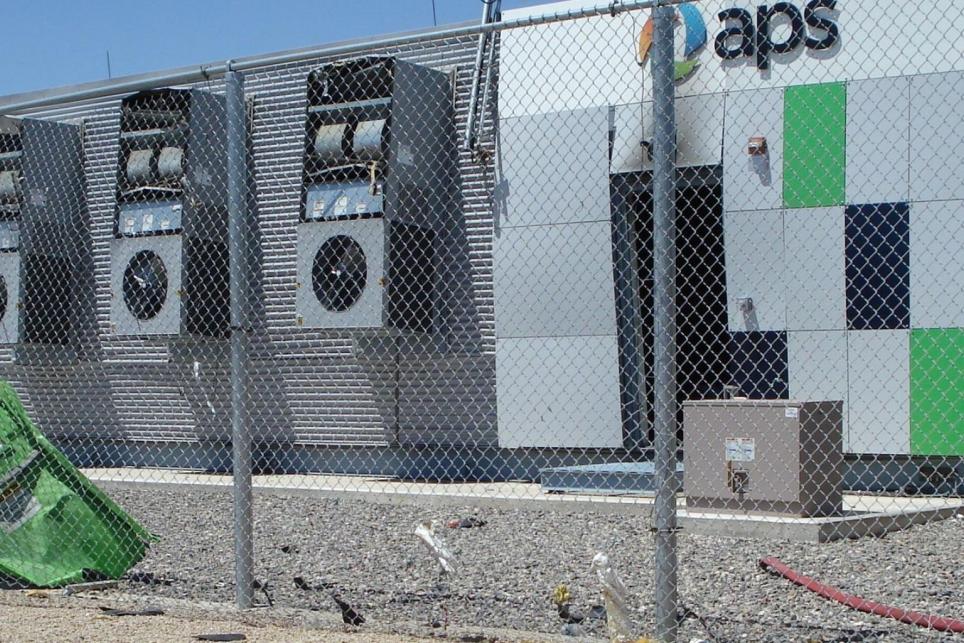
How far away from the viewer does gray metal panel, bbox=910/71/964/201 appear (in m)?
9.74

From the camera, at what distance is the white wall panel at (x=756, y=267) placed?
1048 centimetres

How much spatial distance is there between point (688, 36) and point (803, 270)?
2253mm

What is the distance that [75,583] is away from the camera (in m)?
6.65

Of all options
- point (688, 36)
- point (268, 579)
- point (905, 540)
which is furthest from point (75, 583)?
point (688, 36)

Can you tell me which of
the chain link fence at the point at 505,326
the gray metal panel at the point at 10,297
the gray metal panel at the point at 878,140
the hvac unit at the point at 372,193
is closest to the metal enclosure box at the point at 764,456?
the chain link fence at the point at 505,326

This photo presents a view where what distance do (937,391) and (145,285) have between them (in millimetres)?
7913

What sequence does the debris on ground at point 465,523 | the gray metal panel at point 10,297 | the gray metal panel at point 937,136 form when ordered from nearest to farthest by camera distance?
the debris on ground at point 465,523
the gray metal panel at point 937,136
the gray metal panel at point 10,297

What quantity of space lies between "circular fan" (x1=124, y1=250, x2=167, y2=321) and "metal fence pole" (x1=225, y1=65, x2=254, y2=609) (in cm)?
752

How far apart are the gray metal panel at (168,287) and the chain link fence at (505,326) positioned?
4 centimetres

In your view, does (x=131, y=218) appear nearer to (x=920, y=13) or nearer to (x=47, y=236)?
(x=47, y=236)

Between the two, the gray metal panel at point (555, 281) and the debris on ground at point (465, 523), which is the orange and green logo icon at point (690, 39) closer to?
the gray metal panel at point (555, 281)

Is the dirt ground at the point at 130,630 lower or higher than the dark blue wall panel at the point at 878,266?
lower

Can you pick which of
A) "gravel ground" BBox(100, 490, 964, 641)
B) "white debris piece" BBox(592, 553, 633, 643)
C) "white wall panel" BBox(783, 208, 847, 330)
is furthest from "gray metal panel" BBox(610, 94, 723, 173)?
"white debris piece" BBox(592, 553, 633, 643)

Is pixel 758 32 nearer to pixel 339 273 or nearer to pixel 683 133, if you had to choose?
pixel 683 133
